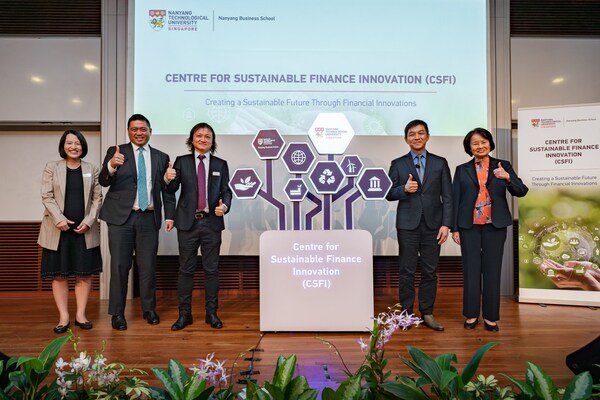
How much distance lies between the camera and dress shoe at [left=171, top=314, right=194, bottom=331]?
2.84 metres

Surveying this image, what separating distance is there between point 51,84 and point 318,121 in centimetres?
277

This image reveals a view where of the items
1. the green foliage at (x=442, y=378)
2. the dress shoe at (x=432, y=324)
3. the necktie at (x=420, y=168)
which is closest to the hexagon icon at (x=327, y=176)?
the necktie at (x=420, y=168)

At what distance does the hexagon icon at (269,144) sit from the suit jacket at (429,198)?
88 centimetres

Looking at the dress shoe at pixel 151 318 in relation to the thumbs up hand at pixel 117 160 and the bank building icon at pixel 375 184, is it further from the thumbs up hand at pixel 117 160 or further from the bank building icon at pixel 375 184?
the bank building icon at pixel 375 184

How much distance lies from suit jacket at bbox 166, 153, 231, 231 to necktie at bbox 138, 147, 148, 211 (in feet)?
0.57

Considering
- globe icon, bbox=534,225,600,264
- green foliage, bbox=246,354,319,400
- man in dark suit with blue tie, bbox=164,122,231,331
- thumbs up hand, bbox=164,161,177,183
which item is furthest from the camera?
globe icon, bbox=534,225,600,264

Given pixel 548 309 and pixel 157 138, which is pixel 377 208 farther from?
pixel 157 138

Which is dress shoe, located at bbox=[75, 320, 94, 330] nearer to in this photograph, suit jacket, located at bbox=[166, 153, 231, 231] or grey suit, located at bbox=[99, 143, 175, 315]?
grey suit, located at bbox=[99, 143, 175, 315]

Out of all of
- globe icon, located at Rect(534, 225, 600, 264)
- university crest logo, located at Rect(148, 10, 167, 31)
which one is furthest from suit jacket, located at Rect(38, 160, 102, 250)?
globe icon, located at Rect(534, 225, 600, 264)

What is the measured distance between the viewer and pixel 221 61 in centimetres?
392

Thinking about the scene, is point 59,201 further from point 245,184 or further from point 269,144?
point 269,144

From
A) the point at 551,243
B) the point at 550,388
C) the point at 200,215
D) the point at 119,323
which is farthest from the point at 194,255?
the point at 551,243

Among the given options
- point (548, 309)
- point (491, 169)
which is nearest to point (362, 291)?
point (491, 169)

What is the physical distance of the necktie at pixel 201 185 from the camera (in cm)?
289
